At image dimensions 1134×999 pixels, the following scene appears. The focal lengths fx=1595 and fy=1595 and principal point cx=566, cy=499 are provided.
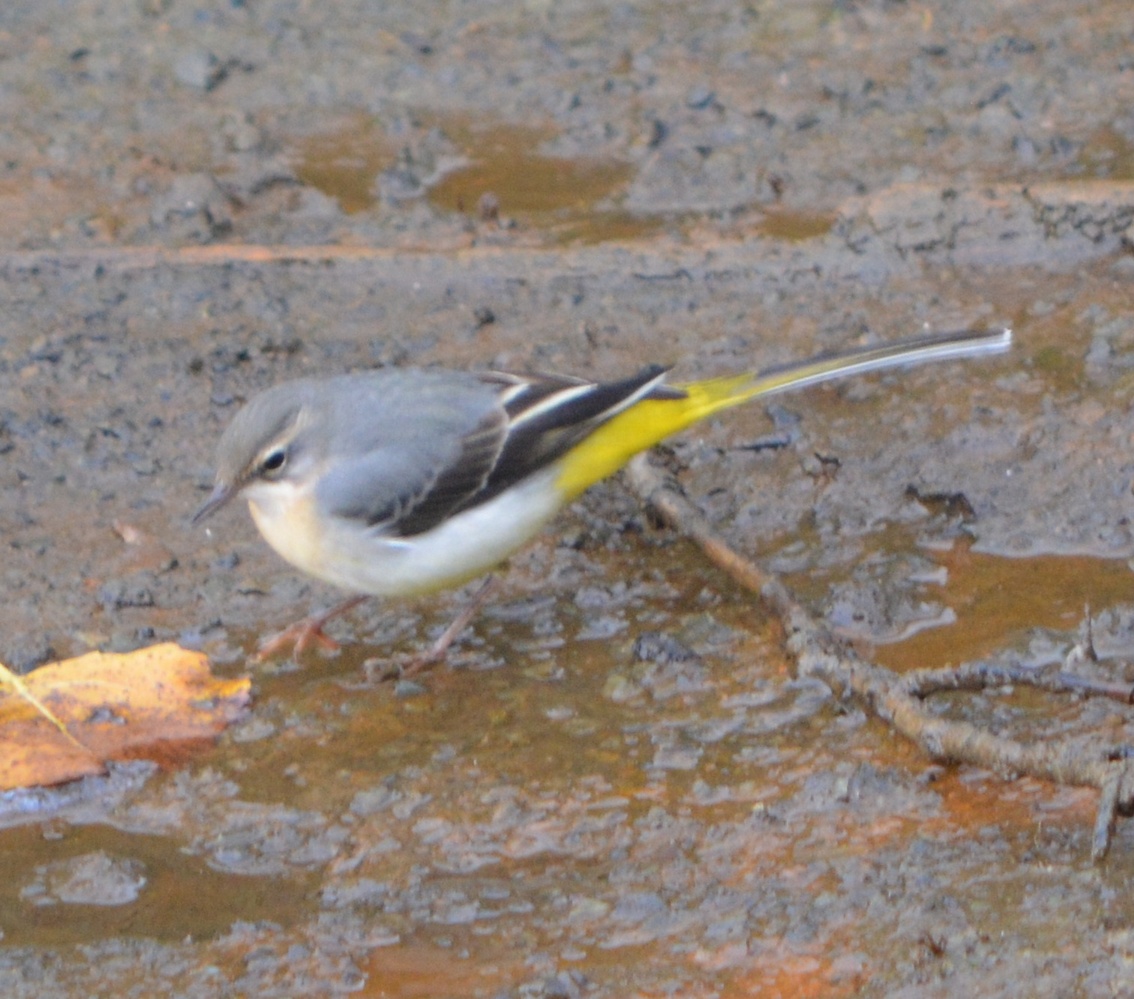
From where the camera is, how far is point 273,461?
540cm

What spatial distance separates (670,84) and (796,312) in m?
2.31

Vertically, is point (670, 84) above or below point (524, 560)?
above

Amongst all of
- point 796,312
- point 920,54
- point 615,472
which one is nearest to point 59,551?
point 615,472

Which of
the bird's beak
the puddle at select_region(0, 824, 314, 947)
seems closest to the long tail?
the bird's beak

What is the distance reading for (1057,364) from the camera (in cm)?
641

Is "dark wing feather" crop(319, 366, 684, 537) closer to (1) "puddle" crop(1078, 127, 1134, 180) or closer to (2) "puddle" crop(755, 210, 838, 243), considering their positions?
(2) "puddle" crop(755, 210, 838, 243)

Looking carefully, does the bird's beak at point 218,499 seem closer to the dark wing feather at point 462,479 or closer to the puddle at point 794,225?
the dark wing feather at point 462,479

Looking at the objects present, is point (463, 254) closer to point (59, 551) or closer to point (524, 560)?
point (524, 560)

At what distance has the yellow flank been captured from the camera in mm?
5742

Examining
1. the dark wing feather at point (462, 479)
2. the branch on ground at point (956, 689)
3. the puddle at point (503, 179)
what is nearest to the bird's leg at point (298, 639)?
the dark wing feather at point (462, 479)

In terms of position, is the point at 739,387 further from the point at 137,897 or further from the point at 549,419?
the point at 137,897

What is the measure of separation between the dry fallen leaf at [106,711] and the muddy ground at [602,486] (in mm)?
100

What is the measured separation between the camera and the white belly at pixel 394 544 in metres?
5.30

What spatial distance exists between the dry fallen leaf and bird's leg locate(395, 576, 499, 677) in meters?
0.55
